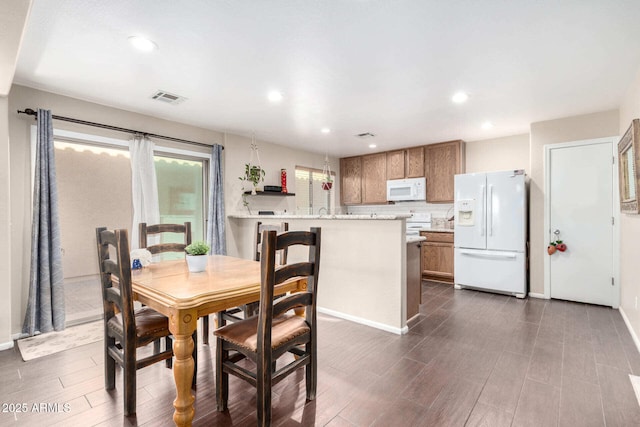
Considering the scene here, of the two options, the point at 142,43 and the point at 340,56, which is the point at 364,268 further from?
the point at 142,43

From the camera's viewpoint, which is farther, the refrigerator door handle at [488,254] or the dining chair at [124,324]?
the refrigerator door handle at [488,254]

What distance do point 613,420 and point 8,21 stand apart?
4215 millimetres

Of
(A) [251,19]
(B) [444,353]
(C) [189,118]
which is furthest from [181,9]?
(B) [444,353]

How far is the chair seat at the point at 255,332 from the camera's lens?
1.70m

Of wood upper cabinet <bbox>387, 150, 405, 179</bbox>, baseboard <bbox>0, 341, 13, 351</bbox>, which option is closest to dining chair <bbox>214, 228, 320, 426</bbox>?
baseboard <bbox>0, 341, 13, 351</bbox>

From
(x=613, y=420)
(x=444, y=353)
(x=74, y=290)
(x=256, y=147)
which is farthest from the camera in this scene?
(x=256, y=147)

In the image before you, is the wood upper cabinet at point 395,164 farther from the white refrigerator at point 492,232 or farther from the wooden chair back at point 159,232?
the wooden chair back at point 159,232

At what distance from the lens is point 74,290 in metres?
3.43

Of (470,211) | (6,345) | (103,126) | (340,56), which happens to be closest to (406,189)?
(470,211)

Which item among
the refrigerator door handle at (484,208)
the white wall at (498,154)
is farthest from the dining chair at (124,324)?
the white wall at (498,154)

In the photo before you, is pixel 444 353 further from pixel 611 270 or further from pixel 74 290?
pixel 74 290

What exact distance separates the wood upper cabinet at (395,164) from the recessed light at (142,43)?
15.2 feet

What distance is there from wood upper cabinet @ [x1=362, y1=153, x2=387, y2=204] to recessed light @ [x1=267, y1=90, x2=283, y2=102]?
3.35 m

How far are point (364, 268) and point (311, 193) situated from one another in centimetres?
326
